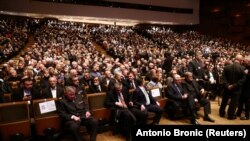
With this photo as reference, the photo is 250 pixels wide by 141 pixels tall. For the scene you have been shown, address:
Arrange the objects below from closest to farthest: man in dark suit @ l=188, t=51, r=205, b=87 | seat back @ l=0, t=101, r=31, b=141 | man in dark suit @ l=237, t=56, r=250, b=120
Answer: seat back @ l=0, t=101, r=31, b=141, man in dark suit @ l=237, t=56, r=250, b=120, man in dark suit @ l=188, t=51, r=205, b=87

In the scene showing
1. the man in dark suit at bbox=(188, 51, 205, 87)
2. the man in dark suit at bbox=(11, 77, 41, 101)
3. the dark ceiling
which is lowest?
the man in dark suit at bbox=(11, 77, 41, 101)

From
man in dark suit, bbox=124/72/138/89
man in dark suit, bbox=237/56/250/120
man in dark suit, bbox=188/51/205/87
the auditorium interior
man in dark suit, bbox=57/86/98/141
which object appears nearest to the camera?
man in dark suit, bbox=57/86/98/141

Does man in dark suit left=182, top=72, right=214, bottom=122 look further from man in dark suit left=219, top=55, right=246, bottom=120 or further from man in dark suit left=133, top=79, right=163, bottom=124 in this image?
man in dark suit left=133, top=79, right=163, bottom=124

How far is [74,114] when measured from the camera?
4.22 metres

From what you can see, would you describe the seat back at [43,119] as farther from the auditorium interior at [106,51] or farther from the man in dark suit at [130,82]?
the man in dark suit at [130,82]

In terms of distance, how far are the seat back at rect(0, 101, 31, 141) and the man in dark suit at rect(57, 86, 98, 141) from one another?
53cm

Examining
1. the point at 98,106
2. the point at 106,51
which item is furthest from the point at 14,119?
the point at 106,51

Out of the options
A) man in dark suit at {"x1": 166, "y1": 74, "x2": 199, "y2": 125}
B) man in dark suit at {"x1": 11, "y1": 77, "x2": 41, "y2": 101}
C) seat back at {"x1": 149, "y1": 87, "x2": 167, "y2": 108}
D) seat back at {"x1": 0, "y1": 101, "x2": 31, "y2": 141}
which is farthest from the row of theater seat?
man in dark suit at {"x1": 166, "y1": 74, "x2": 199, "y2": 125}

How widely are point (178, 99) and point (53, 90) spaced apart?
2.67m

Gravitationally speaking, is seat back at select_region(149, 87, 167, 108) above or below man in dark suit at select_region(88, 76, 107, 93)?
below

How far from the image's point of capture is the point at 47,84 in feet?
17.6

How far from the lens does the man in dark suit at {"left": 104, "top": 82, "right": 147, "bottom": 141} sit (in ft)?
14.9

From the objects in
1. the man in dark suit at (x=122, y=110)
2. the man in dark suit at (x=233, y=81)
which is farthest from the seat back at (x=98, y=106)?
the man in dark suit at (x=233, y=81)

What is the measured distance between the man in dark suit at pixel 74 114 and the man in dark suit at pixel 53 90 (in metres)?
0.72
